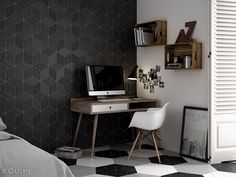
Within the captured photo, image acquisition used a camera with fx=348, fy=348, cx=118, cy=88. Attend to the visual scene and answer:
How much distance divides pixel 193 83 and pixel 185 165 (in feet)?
3.64

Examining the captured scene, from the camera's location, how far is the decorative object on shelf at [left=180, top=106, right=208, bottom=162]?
173 inches

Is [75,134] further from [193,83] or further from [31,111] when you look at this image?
[193,83]

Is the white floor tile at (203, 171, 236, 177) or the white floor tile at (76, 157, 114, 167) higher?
the white floor tile at (203, 171, 236, 177)

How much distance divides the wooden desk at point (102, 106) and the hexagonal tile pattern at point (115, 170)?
50cm

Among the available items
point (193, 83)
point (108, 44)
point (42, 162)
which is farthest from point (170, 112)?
point (42, 162)

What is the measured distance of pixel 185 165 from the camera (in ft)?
13.8

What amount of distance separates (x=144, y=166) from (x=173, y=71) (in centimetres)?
150

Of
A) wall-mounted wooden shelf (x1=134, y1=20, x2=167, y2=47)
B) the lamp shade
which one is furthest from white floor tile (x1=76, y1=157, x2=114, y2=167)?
wall-mounted wooden shelf (x1=134, y1=20, x2=167, y2=47)

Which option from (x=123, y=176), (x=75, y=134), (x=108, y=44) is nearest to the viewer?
(x=123, y=176)

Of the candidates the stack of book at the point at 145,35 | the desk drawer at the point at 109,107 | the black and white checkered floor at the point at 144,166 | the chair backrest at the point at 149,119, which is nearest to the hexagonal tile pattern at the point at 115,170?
the black and white checkered floor at the point at 144,166

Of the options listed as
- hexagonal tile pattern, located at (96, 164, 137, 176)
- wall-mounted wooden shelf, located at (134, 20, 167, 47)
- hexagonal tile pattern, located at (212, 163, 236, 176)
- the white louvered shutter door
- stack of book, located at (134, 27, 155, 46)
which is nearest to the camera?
hexagonal tile pattern, located at (96, 164, 137, 176)

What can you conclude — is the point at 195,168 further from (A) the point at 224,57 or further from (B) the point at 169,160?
(A) the point at 224,57

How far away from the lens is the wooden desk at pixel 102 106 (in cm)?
455

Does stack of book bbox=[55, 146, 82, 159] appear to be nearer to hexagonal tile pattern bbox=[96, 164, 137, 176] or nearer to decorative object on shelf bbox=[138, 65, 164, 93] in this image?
hexagonal tile pattern bbox=[96, 164, 137, 176]
